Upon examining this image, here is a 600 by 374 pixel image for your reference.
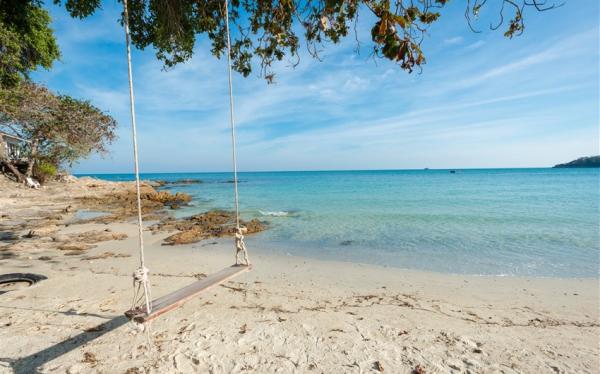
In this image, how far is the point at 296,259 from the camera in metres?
7.27

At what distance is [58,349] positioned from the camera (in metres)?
2.89

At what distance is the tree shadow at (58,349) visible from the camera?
8.63ft

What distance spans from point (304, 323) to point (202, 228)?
8.32m

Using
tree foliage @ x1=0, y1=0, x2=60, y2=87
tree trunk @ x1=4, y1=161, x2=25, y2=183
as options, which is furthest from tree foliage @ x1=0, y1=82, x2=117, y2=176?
tree trunk @ x1=4, y1=161, x2=25, y2=183

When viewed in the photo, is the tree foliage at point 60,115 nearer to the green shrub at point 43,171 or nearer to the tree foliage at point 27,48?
the tree foliage at point 27,48

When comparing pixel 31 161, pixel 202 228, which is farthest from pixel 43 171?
pixel 202 228

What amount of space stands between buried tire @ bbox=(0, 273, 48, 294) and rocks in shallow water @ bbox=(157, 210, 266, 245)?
4014 millimetres

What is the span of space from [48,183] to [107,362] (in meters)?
28.1

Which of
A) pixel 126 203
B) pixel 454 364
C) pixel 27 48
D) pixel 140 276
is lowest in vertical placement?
pixel 454 364

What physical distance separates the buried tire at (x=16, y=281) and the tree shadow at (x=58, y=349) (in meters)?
2.34

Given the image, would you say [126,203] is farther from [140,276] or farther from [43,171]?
[140,276]

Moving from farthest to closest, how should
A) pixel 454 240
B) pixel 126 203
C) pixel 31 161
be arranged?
pixel 31 161 → pixel 126 203 → pixel 454 240

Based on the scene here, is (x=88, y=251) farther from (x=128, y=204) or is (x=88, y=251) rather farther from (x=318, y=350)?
(x=128, y=204)

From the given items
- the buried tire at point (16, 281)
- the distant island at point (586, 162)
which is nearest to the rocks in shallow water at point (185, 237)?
the buried tire at point (16, 281)
